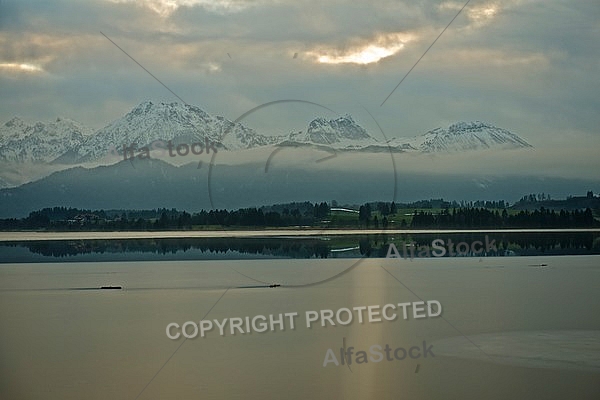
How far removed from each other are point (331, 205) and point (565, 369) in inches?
172

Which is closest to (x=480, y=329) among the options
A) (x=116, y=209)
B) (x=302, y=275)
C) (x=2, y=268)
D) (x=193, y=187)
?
(x=193, y=187)

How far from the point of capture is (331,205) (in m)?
14.6

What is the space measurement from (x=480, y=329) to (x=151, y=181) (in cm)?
1120

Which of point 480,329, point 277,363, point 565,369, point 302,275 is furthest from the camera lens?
point 302,275

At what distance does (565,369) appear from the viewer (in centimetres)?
1255

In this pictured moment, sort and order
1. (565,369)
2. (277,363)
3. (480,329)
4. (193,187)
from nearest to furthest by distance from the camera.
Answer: (565,369) < (277,363) < (480,329) < (193,187)

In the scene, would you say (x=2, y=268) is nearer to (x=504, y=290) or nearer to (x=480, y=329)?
(x=504, y=290)

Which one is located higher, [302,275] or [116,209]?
[116,209]

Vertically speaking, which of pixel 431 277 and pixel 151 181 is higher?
pixel 151 181

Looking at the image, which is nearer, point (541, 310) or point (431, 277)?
point (541, 310)

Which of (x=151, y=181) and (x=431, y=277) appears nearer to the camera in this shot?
(x=151, y=181)

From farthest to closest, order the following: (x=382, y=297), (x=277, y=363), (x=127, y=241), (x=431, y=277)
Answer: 1. (x=127, y=241)
2. (x=431, y=277)
3. (x=382, y=297)
4. (x=277, y=363)

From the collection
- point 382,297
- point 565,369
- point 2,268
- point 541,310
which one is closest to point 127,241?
point 2,268

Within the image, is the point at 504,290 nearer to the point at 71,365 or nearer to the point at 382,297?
the point at 382,297
